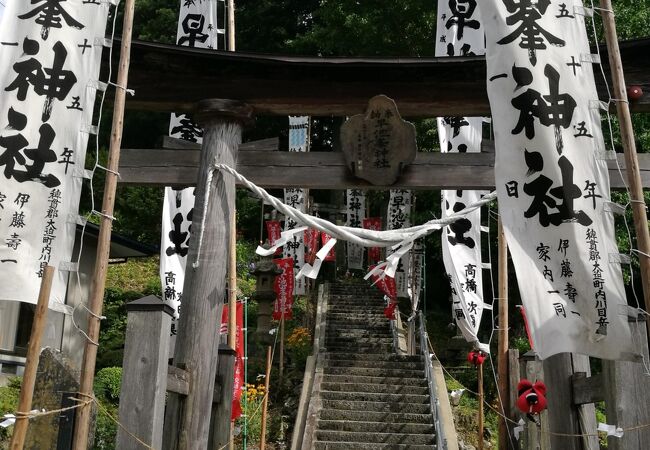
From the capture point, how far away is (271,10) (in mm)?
26750

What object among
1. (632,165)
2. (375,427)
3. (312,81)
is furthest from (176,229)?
(375,427)

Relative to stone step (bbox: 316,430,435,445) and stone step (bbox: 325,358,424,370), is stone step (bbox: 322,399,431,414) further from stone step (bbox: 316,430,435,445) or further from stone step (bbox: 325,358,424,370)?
stone step (bbox: 325,358,424,370)

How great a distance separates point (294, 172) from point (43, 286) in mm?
3060

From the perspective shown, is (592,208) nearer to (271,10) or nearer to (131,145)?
(271,10)

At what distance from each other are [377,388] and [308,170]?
8272 millimetres

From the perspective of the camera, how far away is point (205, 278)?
659cm

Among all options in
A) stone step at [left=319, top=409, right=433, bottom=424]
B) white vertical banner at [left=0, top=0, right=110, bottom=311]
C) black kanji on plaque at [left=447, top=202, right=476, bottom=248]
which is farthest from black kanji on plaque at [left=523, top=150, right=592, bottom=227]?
stone step at [left=319, top=409, right=433, bottom=424]

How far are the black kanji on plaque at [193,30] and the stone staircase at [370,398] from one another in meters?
7.00

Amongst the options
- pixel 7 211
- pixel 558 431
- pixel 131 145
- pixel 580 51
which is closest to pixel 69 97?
pixel 7 211

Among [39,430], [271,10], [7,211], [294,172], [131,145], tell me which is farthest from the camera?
[131,145]

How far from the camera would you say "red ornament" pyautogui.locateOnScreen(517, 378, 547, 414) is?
7387mm

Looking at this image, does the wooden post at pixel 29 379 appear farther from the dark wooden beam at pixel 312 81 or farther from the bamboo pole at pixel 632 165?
the bamboo pole at pixel 632 165

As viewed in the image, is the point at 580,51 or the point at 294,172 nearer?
the point at 580,51

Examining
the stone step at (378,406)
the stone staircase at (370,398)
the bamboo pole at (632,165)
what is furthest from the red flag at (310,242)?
the bamboo pole at (632,165)
